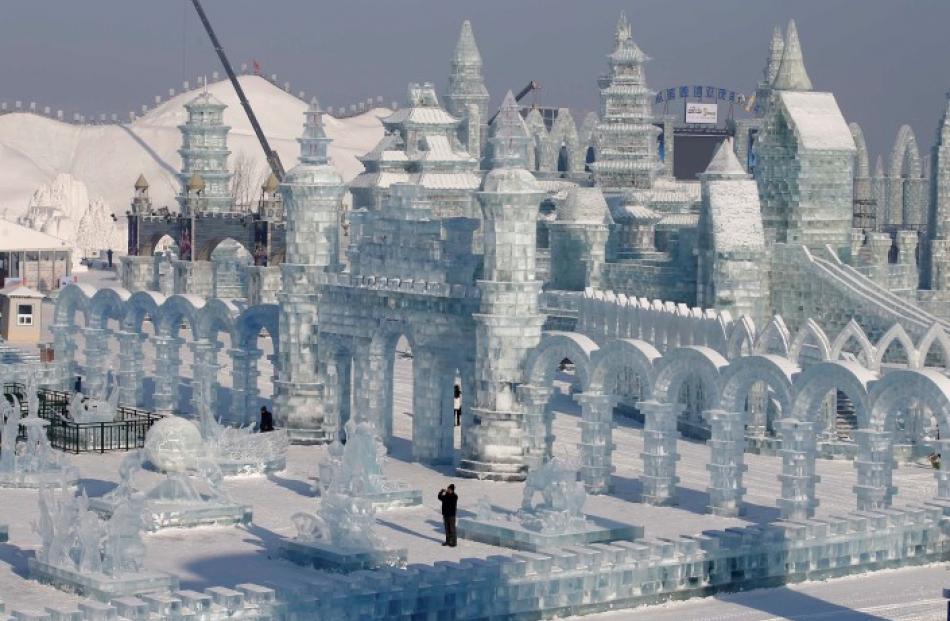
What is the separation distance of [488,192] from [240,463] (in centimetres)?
743

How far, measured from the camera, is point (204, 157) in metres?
85.3

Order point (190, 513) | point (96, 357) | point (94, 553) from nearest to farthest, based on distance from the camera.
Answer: point (94, 553) → point (190, 513) → point (96, 357)

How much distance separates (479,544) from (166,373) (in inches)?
773

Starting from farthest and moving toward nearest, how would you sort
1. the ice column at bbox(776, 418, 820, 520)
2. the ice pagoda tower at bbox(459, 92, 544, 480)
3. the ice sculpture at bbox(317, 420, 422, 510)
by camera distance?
the ice pagoda tower at bbox(459, 92, 544, 480) → the ice column at bbox(776, 418, 820, 520) → the ice sculpture at bbox(317, 420, 422, 510)

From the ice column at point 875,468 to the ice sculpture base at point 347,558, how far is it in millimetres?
8795

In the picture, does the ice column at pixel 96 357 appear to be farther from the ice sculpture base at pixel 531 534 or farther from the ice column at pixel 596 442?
the ice sculpture base at pixel 531 534

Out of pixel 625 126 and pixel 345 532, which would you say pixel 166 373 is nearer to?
pixel 345 532

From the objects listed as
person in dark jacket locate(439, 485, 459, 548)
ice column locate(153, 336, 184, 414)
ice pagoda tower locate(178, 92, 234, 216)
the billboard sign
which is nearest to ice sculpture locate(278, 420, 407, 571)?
person in dark jacket locate(439, 485, 459, 548)

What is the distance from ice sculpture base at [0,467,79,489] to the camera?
4325cm

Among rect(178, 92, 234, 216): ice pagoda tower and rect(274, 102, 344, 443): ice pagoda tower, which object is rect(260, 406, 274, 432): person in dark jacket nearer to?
rect(274, 102, 344, 443): ice pagoda tower

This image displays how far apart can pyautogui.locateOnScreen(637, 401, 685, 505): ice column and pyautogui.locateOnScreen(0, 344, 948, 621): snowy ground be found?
35 centimetres

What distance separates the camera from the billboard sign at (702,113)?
14294cm

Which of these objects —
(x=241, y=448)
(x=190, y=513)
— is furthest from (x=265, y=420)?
(x=190, y=513)

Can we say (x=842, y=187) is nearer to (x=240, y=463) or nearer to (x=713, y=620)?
(x=240, y=463)
